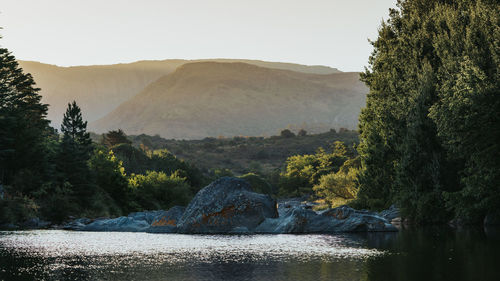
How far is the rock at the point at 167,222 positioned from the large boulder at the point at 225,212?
828mm

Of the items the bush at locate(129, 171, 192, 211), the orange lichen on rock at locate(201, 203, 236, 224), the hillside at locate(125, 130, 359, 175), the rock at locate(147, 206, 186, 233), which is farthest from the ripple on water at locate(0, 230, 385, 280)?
the hillside at locate(125, 130, 359, 175)

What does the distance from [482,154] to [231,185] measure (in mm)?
18458

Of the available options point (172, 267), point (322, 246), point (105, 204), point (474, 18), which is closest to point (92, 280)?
point (172, 267)

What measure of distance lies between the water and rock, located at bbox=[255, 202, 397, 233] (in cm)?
950

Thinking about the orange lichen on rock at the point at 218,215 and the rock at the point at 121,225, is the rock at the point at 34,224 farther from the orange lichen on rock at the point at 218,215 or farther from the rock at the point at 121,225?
the orange lichen on rock at the point at 218,215

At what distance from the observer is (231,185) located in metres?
40.4

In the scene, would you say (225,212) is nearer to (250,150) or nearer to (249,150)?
(250,150)

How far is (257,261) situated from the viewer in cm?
1916

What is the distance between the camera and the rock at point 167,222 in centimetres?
3966

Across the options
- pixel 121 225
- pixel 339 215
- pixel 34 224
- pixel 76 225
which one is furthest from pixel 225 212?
pixel 34 224

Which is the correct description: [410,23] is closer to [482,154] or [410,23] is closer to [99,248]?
[482,154]

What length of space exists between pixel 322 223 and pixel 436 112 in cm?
1194

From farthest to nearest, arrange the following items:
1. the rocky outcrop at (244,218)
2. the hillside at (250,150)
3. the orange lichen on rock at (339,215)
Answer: the hillside at (250,150), the orange lichen on rock at (339,215), the rocky outcrop at (244,218)

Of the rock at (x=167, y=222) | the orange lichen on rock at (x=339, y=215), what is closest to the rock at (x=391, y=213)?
the orange lichen on rock at (x=339, y=215)
